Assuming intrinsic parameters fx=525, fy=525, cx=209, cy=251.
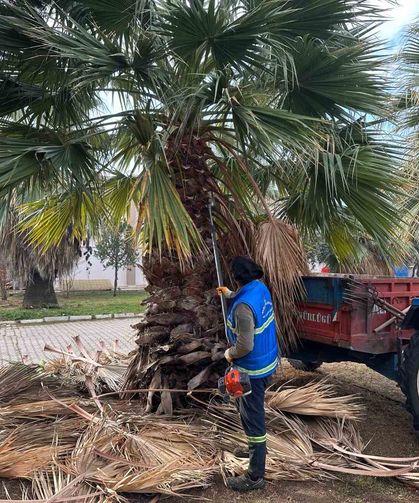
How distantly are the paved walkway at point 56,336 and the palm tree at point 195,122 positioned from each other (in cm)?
451

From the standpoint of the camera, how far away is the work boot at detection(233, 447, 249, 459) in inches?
166

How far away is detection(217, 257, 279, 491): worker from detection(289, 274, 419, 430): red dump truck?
138 cm

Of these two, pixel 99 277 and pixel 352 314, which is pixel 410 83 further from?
pixel 99 277

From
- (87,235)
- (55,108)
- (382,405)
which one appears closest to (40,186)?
(55,108)

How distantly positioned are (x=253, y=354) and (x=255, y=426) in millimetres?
528

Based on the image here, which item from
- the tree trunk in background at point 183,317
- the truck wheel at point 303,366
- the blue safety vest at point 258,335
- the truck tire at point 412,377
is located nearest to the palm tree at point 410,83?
the truck wheel at point 303,366

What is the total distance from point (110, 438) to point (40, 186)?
8.73 feet

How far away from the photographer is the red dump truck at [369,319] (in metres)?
4.99

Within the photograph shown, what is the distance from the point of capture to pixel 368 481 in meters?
4.04

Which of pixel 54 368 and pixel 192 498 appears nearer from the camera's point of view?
pixel 192 498

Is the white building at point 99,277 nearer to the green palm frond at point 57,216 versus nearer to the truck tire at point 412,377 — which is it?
the green palm frond at point 57,216

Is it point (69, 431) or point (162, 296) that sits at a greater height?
point (162, 296)

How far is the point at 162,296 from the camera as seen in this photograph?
5.33 meters

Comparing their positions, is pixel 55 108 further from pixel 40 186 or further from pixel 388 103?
pixel 388 103
